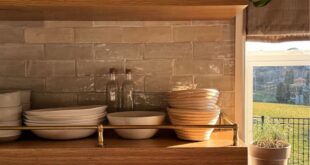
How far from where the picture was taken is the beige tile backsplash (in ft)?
4.44

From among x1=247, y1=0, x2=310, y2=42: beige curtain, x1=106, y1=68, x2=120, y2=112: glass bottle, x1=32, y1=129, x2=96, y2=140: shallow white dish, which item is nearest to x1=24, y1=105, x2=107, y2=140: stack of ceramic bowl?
x1=32, y1=129, x2=96, y2=140: shallow white dish

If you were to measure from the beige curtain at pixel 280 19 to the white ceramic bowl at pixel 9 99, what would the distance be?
901mm

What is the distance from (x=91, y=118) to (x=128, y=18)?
426mm

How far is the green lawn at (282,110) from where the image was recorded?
1475 mm

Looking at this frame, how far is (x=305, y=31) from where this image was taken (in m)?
1.34

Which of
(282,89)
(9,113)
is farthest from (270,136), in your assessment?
(9,113)

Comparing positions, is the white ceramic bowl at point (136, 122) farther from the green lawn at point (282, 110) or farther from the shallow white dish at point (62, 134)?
the green lawn at point (282, 110)

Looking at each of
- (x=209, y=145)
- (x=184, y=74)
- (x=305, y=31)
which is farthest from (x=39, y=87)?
(x=305, y=31)

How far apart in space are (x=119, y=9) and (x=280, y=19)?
25.7 inches

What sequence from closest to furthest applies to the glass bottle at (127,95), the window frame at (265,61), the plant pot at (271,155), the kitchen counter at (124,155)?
the kitchen counter at (124,155), the plant pot at (271,155), the glass bottle at (127,95), the window frame at (265,61)

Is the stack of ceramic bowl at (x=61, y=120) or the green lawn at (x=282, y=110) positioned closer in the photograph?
the stack of ceramic bowl at (x=61, y=120)

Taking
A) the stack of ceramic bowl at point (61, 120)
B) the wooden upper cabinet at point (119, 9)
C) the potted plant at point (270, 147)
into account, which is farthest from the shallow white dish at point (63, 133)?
the potted plant at point (270, 147)

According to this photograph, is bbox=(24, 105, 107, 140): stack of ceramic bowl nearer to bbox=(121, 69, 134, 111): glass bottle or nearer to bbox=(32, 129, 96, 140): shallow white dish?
bbox=(32, 129, 96, 140): shallow white dish

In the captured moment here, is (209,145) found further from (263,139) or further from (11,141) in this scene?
(11,141)
